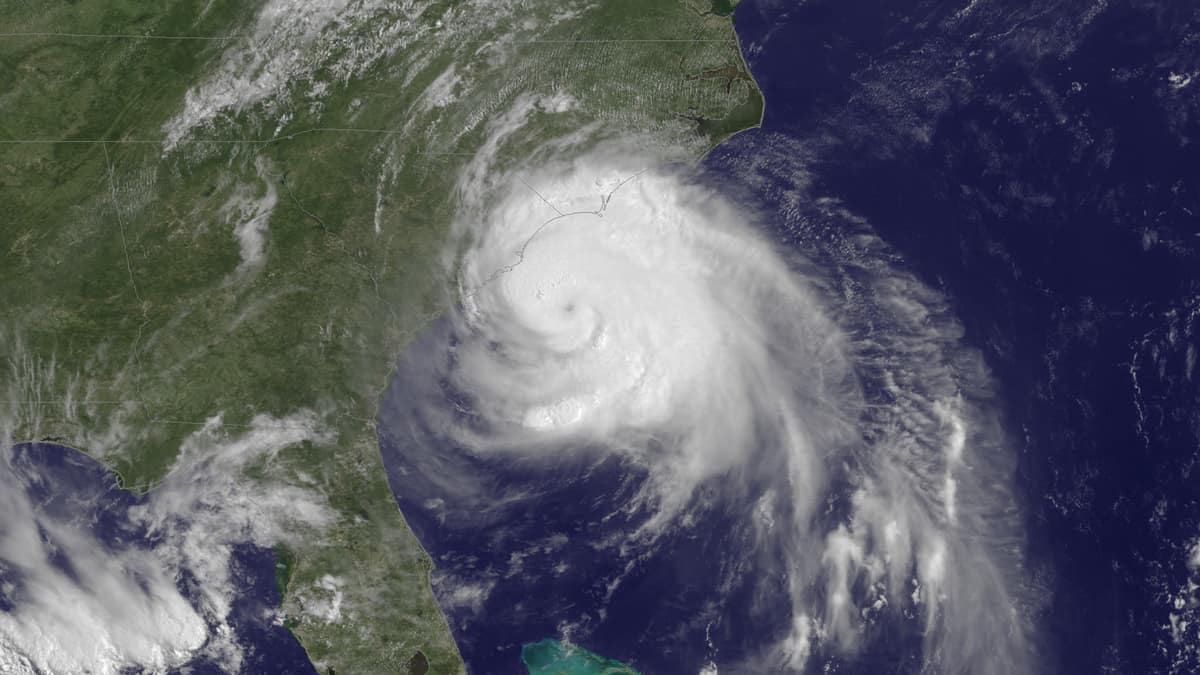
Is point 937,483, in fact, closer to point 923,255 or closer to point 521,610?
point 923,255

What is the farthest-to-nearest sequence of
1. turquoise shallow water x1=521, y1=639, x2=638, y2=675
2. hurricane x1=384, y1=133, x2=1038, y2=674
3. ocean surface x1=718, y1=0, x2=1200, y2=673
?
turquoise shallow water x1=521, y1=639, x2=638, y2=675
hurricane x1=384, y1=133, x2=1038, y2=674
ocean surface x1=718, y1=0, x2=1200, y2=673

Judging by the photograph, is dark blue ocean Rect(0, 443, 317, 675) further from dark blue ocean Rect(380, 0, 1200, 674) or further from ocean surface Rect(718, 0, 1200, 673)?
ocean surface Rect(718, 0, 1200, 673)

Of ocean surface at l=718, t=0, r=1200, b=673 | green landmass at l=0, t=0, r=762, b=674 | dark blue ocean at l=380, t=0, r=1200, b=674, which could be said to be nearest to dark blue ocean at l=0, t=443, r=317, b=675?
green landmass at l=0, t=0, r=762, b=674

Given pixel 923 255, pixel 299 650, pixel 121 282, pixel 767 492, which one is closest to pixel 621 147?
pixel 923 255

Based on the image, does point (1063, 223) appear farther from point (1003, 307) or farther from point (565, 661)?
point (565, 661)

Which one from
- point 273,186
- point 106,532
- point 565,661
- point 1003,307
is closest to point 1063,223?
point 1003,307

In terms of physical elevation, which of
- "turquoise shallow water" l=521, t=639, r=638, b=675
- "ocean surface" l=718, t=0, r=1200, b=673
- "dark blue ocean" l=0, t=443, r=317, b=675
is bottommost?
"turquoise shallow water" l=521, t=639, r=638, b=675
